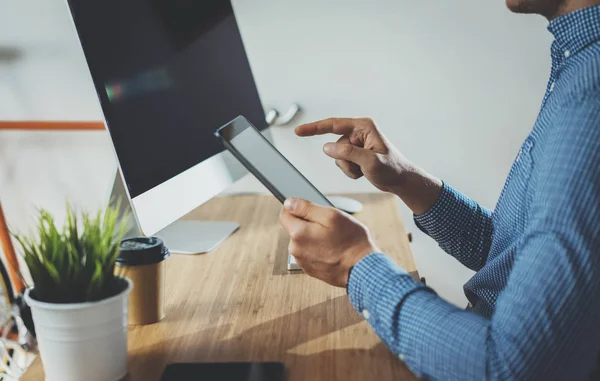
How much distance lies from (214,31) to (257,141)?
41 centimetres

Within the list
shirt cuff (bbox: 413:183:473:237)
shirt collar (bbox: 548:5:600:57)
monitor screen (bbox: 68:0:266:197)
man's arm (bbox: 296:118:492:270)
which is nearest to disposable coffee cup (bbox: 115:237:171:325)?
monitor screen (bbox: 68:0:266:197)

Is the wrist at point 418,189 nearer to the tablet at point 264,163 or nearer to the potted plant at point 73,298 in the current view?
the tablet at point 264,163

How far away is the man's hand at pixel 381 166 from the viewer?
3.49 feet

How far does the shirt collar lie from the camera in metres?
0.81

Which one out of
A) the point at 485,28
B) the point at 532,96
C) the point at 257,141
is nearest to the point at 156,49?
the point at 257,141

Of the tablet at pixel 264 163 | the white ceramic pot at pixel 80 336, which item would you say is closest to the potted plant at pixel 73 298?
the white ceramic pot at pixel 80 336

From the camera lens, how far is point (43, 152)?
1782 mm

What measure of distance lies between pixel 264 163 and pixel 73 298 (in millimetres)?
334

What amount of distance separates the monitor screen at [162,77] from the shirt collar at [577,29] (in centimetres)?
62

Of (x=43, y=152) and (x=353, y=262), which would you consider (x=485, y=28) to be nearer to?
(x=353, y=262)

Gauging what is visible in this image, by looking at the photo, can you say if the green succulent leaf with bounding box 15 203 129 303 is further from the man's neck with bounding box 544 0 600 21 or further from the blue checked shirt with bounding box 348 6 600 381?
the man's neck with bounding box 544 0 600 21

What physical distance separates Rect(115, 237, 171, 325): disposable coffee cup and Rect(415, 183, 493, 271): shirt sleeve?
52cm

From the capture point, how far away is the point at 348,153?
38.8 inches

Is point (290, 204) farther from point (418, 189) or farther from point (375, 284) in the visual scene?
point (418, 189)
